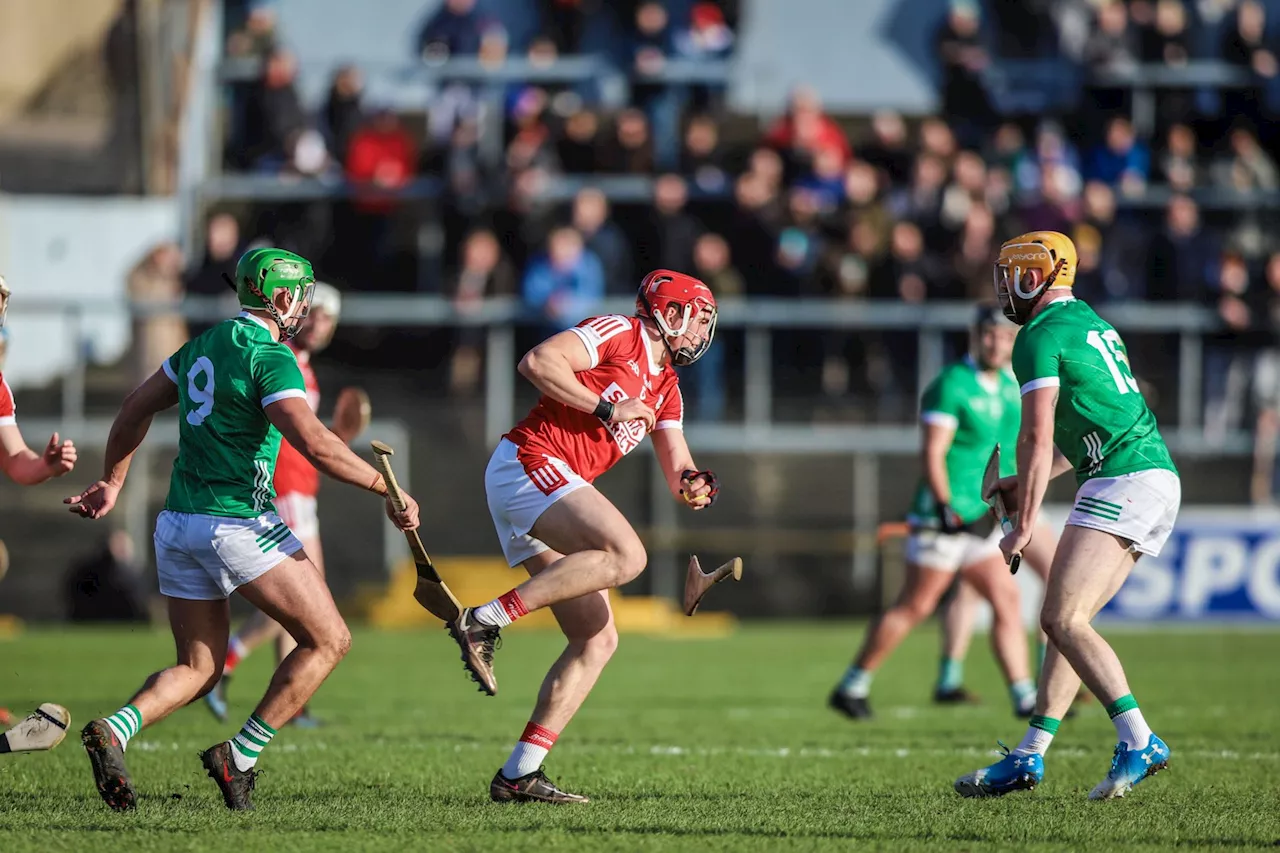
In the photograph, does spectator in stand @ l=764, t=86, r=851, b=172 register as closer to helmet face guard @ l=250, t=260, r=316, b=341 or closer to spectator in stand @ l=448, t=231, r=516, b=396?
spectator in stand @ l=448, t=231, r=516, b=396

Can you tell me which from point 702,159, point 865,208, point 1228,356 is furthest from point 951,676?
point 702,159

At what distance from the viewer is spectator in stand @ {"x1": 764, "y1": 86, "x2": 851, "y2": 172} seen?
71.3 ft

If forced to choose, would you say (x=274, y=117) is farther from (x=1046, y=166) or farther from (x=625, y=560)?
(x=625, y=560)

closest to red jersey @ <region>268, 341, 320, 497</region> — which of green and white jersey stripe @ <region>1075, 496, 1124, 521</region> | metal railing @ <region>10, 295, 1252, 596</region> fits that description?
green and white jersey stripe @ <region>1075, 496, 1124, 521</region>

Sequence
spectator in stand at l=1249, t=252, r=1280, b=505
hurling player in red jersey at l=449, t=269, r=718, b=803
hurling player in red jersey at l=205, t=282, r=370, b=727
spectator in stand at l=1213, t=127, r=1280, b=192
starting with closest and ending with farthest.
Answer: hurling player in red jersey at l=449, t=269, r=718, b=803
hurling player in red jersey at l=205, t=282, r=370, b=727
spectator in stand at l=1249, t=252, r=1280, b=505
spectator in stand at l=1213, t=127, r=1280, b=192

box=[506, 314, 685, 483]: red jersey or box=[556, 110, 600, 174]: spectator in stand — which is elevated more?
box=[556, 110, 600, 174]: spectator in stand

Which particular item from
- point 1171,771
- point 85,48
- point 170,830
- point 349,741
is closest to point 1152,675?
point 1171,771

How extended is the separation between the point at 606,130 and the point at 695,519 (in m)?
5.48

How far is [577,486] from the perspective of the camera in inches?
304

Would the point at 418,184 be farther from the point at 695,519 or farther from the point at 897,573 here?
the point at 897,573

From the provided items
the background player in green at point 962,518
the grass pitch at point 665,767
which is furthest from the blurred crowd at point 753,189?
the background player in green at point 962,518

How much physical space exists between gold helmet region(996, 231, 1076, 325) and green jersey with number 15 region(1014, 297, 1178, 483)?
0.09 metres

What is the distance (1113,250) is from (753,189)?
14.4ft

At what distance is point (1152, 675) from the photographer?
14672mm
